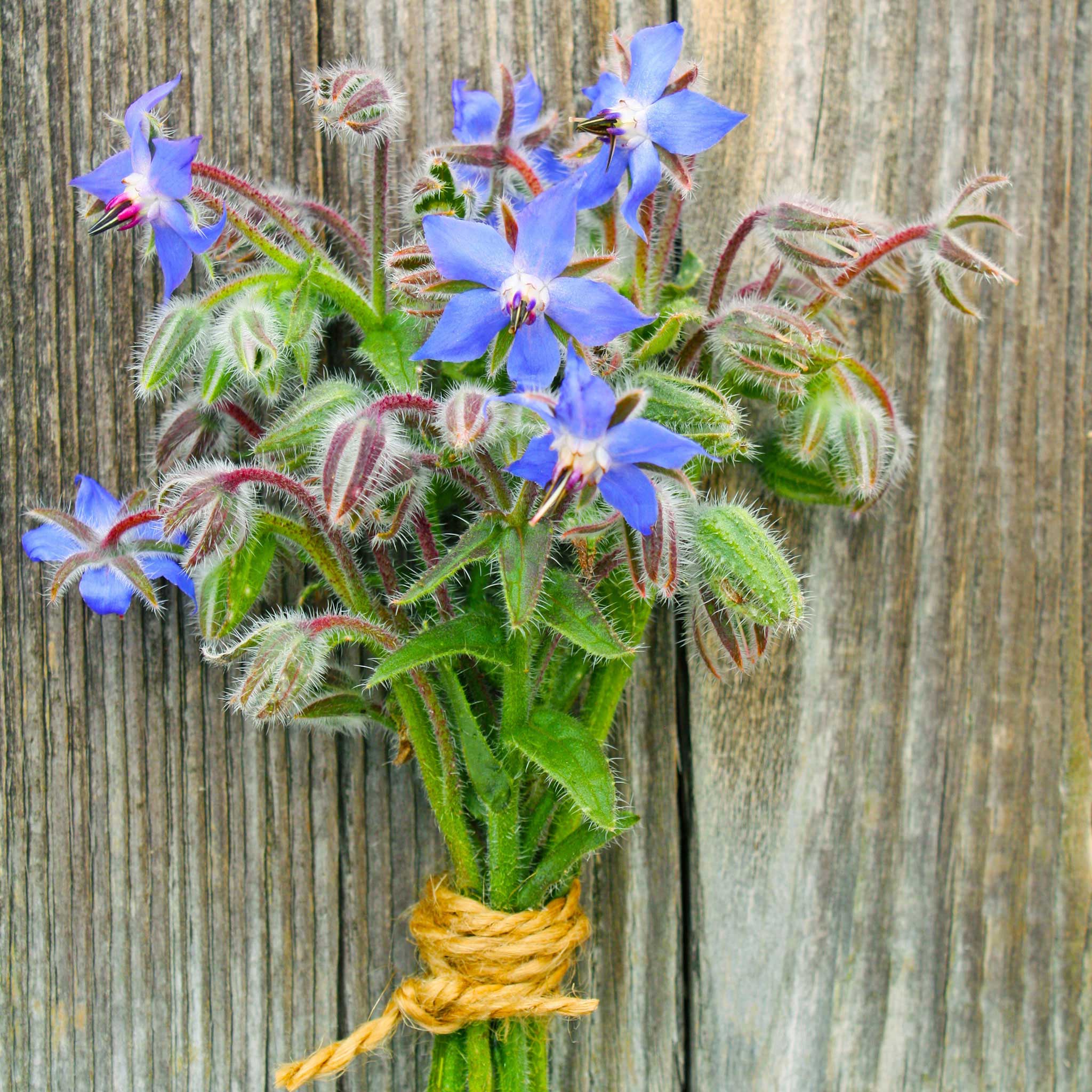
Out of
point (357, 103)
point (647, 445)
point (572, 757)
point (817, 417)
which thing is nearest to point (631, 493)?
point (647, 445)

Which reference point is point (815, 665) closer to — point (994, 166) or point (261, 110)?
point (994, 166)

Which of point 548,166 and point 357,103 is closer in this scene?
point 357,103

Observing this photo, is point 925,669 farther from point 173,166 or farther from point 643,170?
point 173,166

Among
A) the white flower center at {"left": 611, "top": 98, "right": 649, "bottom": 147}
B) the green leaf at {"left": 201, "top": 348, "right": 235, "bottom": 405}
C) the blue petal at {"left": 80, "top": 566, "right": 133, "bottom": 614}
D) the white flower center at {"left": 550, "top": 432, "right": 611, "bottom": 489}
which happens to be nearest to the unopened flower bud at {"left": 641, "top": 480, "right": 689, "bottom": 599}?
the white flower center at {"left": 550, "top": 432, "right": 611, "bottom": 489}

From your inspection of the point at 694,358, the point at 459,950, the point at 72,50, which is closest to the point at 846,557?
the point at 694,358

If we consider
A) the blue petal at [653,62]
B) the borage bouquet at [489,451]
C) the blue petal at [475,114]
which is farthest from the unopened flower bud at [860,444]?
the blue petal at [475,114]

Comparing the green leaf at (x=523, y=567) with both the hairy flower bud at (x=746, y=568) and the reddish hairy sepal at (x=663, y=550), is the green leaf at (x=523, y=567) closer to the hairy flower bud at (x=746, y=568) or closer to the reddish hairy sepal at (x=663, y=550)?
the reddish hairy sepal at (x=663, y=550)

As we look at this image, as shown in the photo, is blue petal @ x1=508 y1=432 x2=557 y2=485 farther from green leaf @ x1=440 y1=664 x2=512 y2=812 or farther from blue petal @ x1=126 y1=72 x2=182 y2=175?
blue petal @ x1=126 y1=72 x2=182 y2=175
